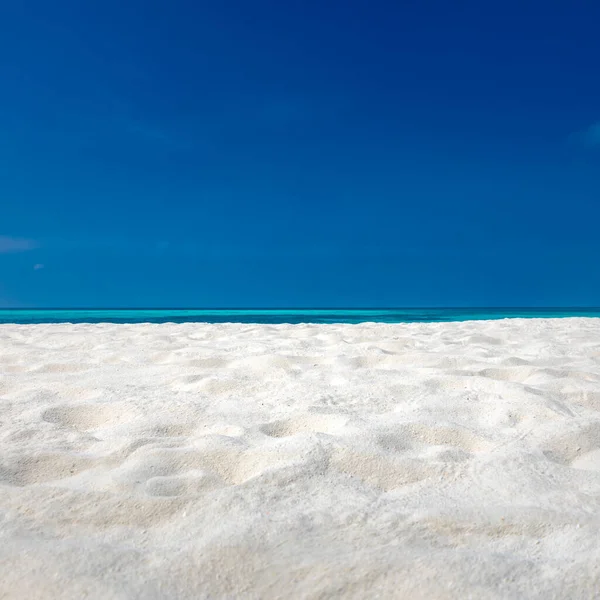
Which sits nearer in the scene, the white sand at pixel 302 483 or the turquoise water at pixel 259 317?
the white sand at pixel 302 483

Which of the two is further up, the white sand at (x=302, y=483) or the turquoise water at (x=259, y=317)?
the turquoise water at (x=259, y=317)

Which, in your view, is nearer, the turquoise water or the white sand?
the white sand

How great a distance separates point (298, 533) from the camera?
3.09ft

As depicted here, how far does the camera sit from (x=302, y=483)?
116 centimetres

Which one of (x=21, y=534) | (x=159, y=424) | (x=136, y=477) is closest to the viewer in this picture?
(x=21, y=534)

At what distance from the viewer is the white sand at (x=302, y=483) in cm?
81

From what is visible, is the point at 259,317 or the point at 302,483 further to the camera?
the point at 259,317

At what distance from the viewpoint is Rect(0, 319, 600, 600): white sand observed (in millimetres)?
810

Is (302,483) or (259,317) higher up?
(259,317)

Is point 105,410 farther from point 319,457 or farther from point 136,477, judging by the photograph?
point 319,457

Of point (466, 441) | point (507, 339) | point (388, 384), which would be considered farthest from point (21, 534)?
point (507, 339)

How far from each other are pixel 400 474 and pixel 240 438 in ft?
1.64

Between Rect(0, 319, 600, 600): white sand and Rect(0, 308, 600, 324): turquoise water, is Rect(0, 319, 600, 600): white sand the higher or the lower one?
the lower one

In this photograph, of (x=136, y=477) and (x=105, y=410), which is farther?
(x=105, y=410)
